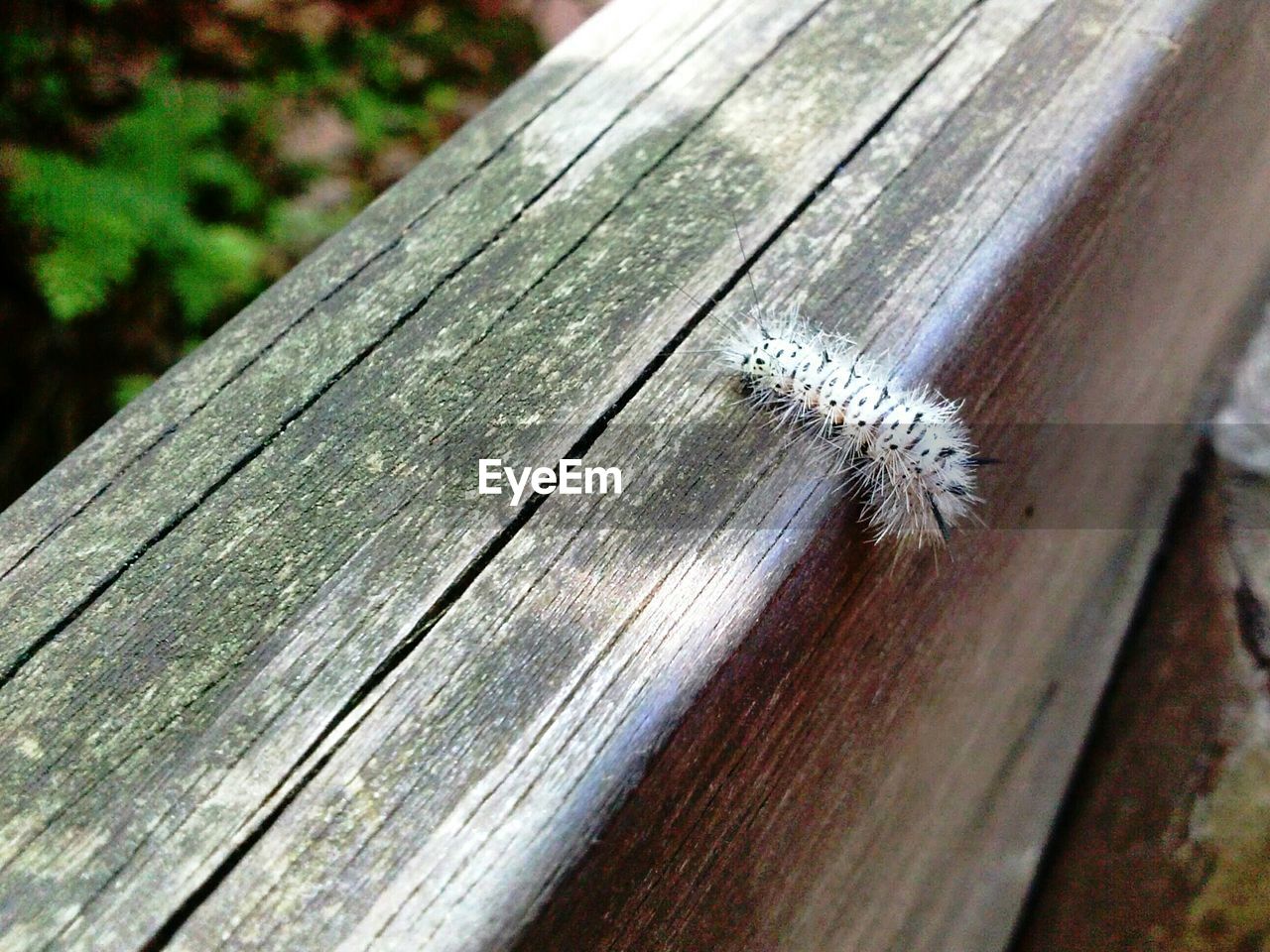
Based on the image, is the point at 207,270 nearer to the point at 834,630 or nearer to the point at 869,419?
the point at 869,419

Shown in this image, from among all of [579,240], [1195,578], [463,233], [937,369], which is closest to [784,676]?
[937,369]

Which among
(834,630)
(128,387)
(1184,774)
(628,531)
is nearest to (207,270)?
(128,387)

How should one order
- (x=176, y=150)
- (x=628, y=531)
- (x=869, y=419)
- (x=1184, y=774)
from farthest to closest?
(x=176, y=150) < (x=1184, y=774) < (x=869, y=419) < (x=628, y=531)

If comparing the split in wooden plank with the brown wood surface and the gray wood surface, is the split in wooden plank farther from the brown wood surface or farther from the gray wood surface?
the brown wood surface

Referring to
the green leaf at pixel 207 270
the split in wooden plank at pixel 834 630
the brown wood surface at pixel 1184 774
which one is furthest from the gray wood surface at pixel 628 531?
the green leaf at pixel 207 270

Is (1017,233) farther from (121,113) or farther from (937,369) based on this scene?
(121,113)

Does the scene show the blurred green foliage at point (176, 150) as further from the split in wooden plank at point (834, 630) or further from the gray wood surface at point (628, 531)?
the split in wooden plank at point (834, 630)

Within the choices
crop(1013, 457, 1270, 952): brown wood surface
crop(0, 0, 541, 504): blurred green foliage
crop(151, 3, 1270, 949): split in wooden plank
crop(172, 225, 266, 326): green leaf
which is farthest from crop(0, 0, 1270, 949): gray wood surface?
crop(0, 0, 541, 504): blurred green foliage
